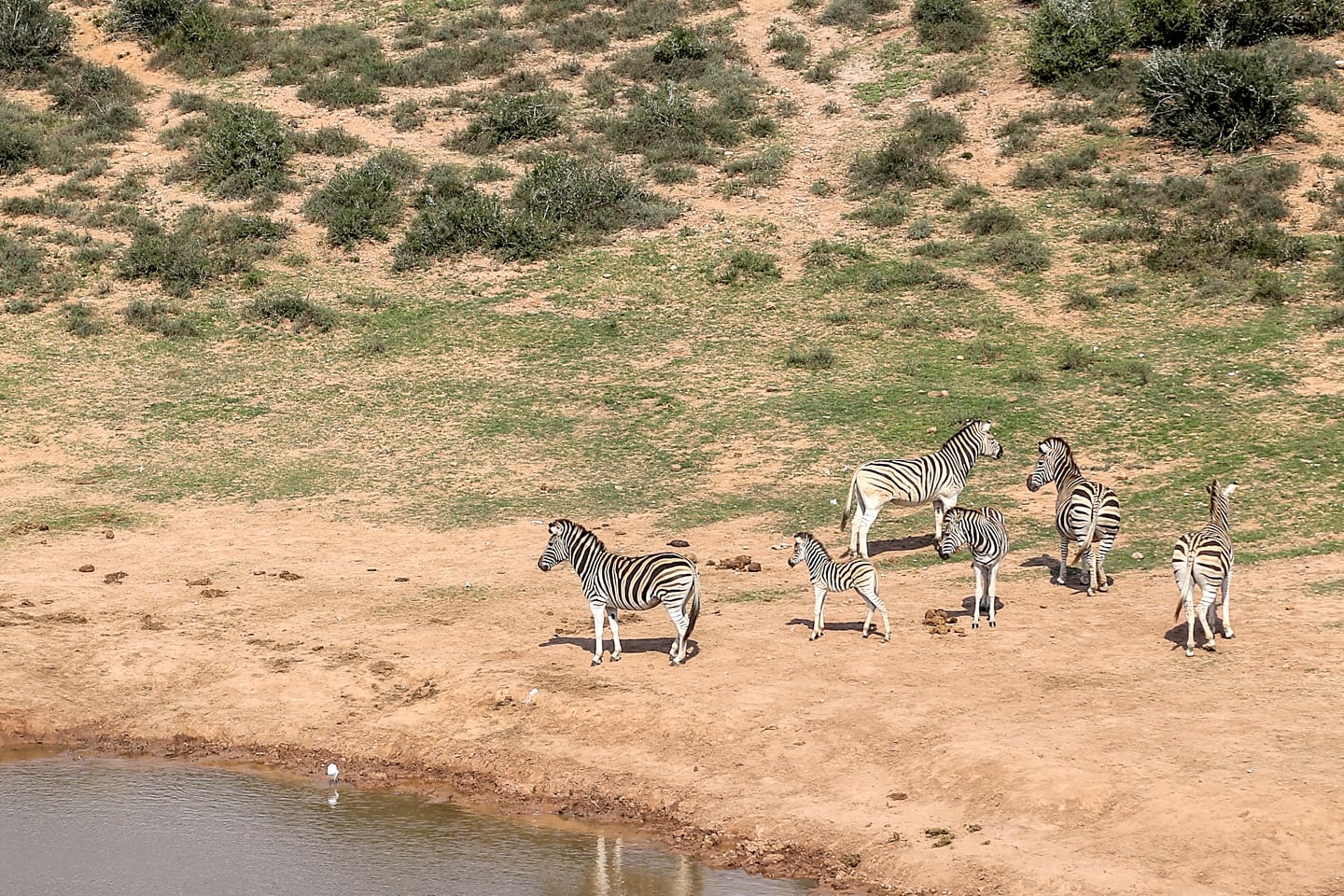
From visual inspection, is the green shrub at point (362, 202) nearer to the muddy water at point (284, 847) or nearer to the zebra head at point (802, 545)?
the zebra head at point (802, 545)

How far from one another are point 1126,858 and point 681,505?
8993 millimetres

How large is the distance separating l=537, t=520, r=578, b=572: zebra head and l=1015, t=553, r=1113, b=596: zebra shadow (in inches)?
206

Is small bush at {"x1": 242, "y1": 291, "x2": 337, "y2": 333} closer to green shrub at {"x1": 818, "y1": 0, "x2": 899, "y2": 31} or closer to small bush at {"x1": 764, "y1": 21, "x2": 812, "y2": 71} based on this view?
small bush at {"x1": 764, "y1": 21, "x2": 812, "y2": 71}

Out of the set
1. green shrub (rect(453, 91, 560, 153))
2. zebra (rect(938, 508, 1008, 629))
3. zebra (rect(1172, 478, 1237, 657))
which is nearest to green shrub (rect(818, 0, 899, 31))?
green shrub (rect(453, 91, 560, 153))

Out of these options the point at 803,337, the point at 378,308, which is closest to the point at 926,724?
the point at 803,337

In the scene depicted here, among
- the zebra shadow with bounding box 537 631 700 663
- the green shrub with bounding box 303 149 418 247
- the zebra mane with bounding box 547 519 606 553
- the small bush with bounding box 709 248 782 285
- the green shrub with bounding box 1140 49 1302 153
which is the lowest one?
the zebra shadow with bounding box 537 631 700 663

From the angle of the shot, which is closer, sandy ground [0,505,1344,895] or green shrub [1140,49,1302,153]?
sandy ground [0,505,1344,895]

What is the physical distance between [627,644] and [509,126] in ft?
66.3

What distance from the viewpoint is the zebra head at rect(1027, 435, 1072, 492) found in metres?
17.0

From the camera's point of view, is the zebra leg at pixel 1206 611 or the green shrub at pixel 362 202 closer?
the zebra leg at pixel 1206 611

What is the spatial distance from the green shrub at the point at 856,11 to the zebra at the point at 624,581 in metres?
25.3

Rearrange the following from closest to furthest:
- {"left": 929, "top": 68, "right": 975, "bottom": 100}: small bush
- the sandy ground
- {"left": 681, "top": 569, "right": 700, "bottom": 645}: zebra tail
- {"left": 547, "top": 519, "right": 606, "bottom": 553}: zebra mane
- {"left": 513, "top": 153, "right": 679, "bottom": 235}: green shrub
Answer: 1. the sandy ground
2. {"left": 681, "top": 569, "right": 700, "bottom": 645}: zebra tail
3. {"left": 547, "top": 519, "right": 606, "bottom": 553}: zebra mane
4. {"left": 513, "top": 153, "right": 679, "bottom": 235}: green shrub
5. {"left": 929, "top": 68, "right": 975, "bottom": 100}: small bush

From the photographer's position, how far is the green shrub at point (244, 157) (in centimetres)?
3088

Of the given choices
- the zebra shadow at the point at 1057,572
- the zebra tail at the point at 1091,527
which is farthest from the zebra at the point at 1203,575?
the zebra shadow at the point at 1057,572
